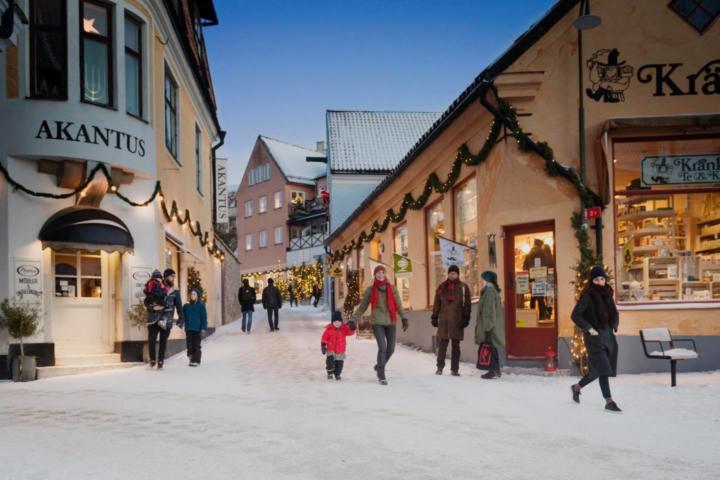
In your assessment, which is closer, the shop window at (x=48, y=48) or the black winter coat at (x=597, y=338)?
the black winter coat at (x=597, y=338)

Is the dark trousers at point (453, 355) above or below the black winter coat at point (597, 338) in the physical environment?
below

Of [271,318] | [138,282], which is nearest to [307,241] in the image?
[271,318]

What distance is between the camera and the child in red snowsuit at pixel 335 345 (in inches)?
469

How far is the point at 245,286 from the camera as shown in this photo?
2589cm

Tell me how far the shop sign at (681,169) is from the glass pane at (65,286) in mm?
10386

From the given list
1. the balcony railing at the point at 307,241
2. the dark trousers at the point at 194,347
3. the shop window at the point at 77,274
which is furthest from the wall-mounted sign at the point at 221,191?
the balcony railing at the point at 307,241

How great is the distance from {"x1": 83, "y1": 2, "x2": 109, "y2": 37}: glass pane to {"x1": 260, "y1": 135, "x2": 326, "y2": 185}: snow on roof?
44.7 meters

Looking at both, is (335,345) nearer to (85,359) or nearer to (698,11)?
(85,359)

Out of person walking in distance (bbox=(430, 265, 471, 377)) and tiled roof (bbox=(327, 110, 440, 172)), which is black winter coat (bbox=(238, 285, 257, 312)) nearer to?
person walking in distance (bbox=(430, 265, 471, 377))

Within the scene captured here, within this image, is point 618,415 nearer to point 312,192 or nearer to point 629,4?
point 629,4

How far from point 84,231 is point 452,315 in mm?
6608

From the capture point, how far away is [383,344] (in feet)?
38.6

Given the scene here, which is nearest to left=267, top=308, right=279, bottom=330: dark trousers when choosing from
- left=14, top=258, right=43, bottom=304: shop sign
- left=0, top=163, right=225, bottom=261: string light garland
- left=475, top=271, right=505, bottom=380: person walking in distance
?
left=0, top=163, right=225, bottom=261: string light garland

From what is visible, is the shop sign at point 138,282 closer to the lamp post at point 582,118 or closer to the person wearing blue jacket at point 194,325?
the person wearing blue jacket at point 194,325
